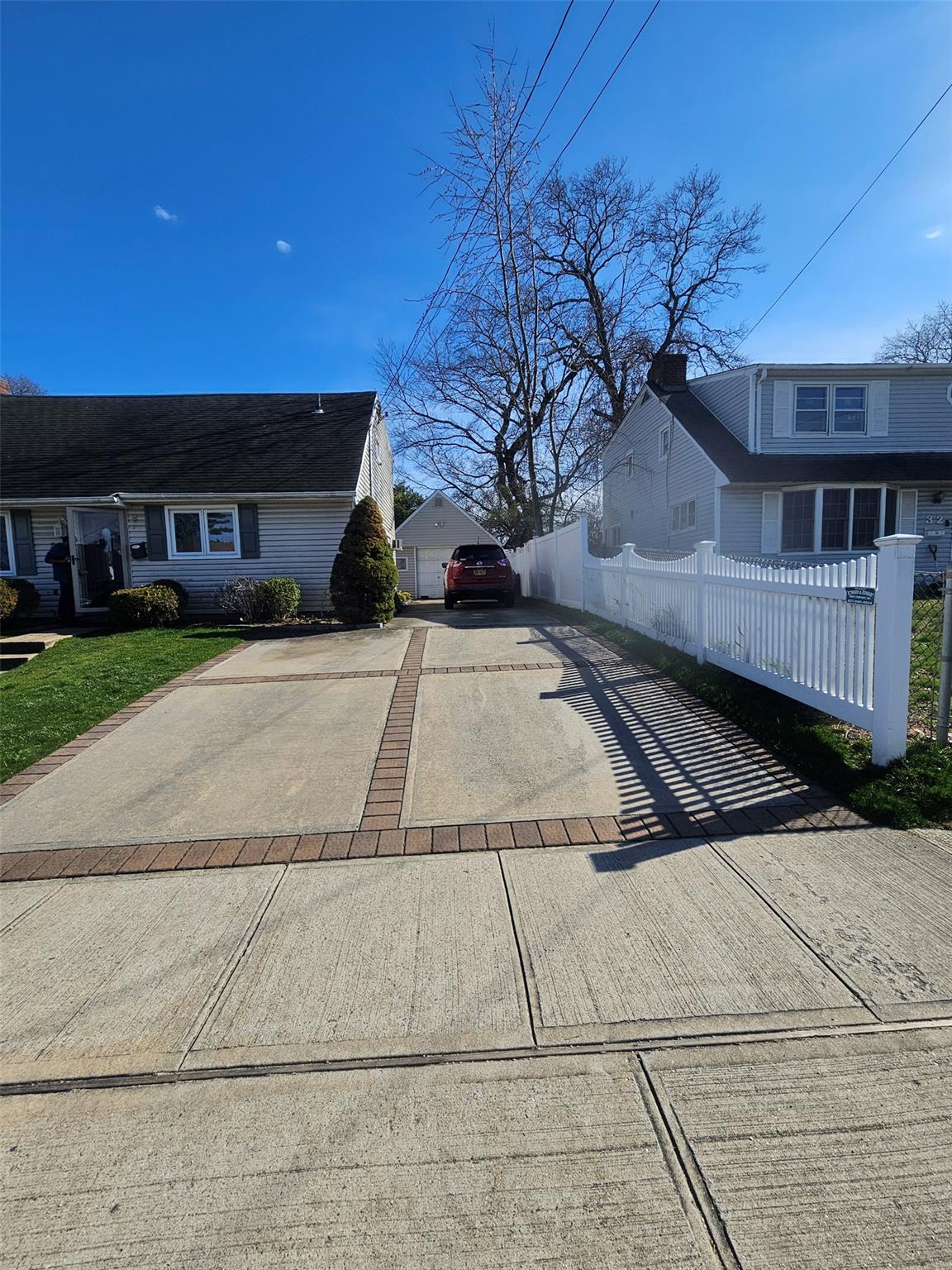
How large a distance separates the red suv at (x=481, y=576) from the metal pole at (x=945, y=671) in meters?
11.8

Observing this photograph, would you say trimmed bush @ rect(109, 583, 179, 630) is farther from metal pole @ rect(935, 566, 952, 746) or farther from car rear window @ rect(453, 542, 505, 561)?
metal pole @ rect(935, 566, 952, 746)

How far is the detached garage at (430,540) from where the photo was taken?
32625 millimetres

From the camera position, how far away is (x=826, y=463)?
54.7ft

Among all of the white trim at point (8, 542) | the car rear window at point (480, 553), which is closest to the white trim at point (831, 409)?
the car rear window at point (480, 553)

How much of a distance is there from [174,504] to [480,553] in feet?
22.8

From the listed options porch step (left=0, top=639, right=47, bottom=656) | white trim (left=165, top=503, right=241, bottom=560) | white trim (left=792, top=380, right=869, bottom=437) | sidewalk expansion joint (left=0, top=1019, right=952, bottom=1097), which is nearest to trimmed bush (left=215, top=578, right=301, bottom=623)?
white trim (left=165, top=503, right=241, bottom=560)

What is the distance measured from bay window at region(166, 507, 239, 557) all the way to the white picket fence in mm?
9686

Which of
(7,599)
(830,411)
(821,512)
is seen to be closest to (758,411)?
(830,411)

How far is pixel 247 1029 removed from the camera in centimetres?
235

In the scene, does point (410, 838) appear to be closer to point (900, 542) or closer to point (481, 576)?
point (900, 542)

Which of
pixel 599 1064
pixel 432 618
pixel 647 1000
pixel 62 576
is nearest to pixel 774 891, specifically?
pixel 647 1000

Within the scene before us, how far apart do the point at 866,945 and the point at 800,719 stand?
8.89 ft

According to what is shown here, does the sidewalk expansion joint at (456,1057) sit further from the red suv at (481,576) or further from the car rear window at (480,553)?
the car rear window at (480,553)

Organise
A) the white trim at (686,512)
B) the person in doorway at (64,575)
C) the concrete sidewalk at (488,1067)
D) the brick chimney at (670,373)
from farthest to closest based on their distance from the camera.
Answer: the brick chimney at (670,373) < the white trim at (686,512) < the person in doorway at (64,575) < the concrete sidewalk at (488,1067)
